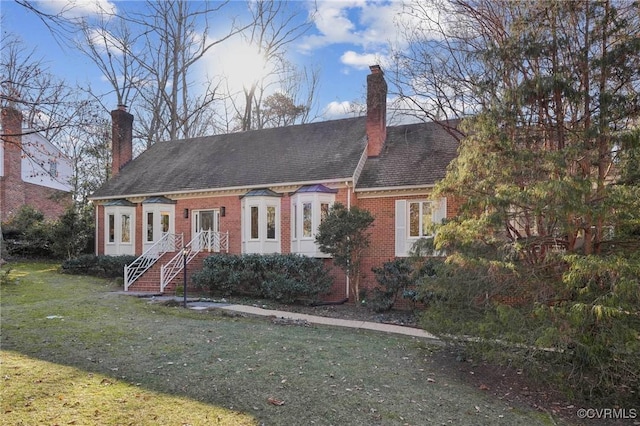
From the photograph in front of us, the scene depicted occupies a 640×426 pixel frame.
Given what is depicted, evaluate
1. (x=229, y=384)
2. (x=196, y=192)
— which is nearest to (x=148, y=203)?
(x=196, y=192)

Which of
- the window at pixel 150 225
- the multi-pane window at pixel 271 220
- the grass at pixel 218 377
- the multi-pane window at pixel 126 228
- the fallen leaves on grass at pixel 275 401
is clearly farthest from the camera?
the multi-pane window at pixel 126 228

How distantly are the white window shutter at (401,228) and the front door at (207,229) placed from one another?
7.27 m

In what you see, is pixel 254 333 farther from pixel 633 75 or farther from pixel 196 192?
pixel 196 192

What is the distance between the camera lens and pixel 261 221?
1586 cm

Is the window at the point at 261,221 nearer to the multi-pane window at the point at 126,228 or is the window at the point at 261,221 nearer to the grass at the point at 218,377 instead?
the multi-pane window at the point at 126,228

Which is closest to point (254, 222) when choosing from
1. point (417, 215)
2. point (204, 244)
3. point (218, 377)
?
point (204, 244)

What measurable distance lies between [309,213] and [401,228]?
3.29 metres

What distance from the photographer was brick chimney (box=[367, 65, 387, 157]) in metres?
15.9

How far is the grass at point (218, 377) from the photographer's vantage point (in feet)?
14.5

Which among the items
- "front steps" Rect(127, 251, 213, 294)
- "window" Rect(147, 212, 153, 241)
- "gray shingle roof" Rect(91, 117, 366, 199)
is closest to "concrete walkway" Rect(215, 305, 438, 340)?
"front steps" Rect(127, 251, 213, 294)

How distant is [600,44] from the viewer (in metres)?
6.50

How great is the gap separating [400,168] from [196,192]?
8.35 metres

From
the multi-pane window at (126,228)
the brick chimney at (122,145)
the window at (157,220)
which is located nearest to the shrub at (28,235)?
the brick chimney at (122,145)

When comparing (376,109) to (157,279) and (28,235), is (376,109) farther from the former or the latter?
(28,235)
